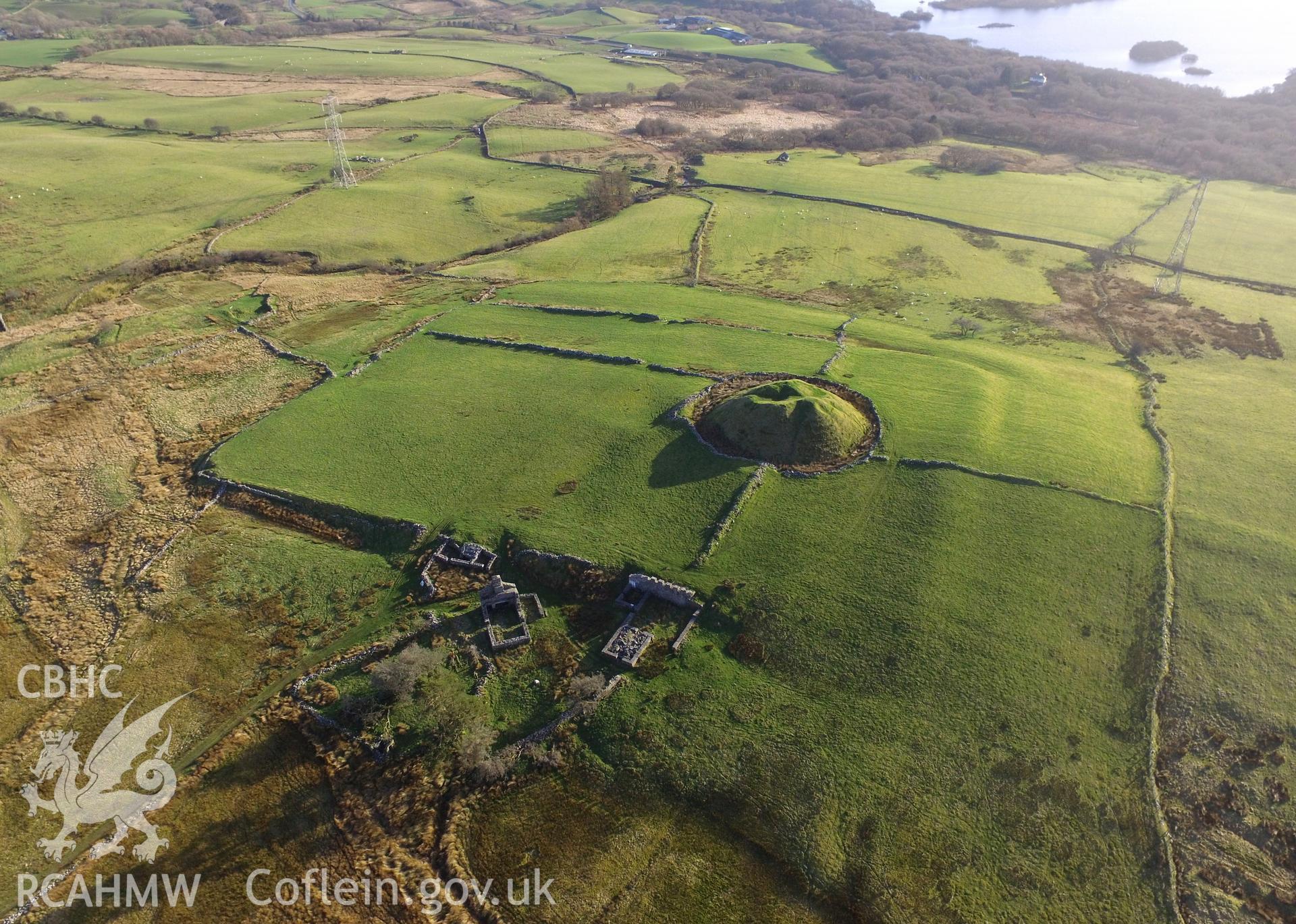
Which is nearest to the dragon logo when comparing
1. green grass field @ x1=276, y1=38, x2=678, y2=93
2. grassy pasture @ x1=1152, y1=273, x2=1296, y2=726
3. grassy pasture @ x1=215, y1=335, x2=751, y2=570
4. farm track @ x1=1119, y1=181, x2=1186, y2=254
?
grassy pasture @ x1=215, y1=335, x2=751, y2=570

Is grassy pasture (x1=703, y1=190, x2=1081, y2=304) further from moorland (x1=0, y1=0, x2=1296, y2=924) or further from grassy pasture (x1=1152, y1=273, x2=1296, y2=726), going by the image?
grassy pasture (x1=1152, y1=273, x2=1296, y2=726)

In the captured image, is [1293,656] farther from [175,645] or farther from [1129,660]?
[175,645]

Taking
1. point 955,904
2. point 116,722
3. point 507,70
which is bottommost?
point 116,722

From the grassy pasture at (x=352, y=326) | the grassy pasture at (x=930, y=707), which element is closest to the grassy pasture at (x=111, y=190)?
the grassy pasture at (x=352, y=326)

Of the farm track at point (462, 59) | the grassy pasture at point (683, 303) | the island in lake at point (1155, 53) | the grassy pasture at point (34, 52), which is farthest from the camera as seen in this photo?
the island in lake at point (1155, 53)

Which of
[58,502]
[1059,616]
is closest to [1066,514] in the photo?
[1059,616]

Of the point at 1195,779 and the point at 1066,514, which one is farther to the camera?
the point at 1066,514

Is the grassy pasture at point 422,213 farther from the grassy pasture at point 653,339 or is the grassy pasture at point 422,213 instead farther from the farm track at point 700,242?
the grassy pasture at point 653,339

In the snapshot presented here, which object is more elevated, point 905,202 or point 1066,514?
point 905,202
